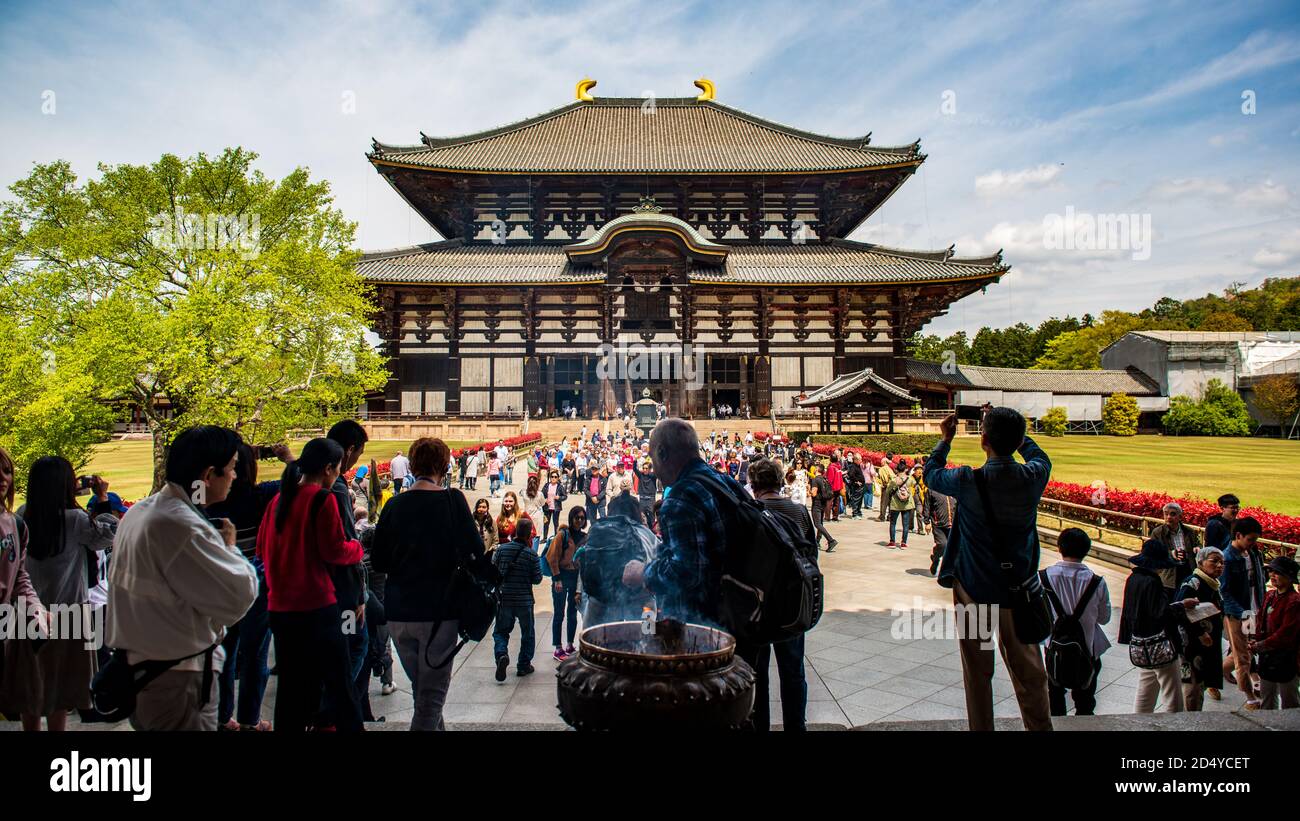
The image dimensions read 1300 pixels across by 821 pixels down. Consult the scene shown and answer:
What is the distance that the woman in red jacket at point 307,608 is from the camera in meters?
3.21

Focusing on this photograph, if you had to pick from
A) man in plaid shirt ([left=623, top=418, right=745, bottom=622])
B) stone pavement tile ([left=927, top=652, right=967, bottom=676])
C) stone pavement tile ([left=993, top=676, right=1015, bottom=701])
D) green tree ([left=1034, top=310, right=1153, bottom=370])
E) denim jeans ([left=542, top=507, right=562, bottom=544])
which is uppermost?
green tree ([left=1034, top=310, right=1153, bottom=370])

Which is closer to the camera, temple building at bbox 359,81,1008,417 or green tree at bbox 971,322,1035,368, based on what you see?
temple building at bbox 359,81,1008,417

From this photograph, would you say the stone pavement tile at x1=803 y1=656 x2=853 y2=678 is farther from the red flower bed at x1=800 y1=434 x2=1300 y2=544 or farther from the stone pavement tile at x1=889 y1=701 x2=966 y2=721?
the red flower bed at x1=800 y1=434 x2=1300 y2=544

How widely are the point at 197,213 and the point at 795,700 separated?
19.1m

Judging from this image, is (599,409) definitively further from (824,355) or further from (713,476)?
(713,476)

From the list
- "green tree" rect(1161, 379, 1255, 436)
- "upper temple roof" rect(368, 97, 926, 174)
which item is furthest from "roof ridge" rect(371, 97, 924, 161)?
"green tree" rect(1161, 379, 1255, 436)

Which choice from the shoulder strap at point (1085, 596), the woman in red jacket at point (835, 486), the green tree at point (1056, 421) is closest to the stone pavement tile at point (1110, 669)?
A: the shoulder strap at point (1085, 596)

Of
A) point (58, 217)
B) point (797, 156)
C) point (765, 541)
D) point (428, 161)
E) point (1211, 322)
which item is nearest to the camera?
point (765, 541)

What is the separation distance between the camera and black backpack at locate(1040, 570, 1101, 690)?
153 inches

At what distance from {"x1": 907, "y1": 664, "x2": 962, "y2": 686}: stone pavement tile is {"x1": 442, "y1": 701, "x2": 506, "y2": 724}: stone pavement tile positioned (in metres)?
3.45
